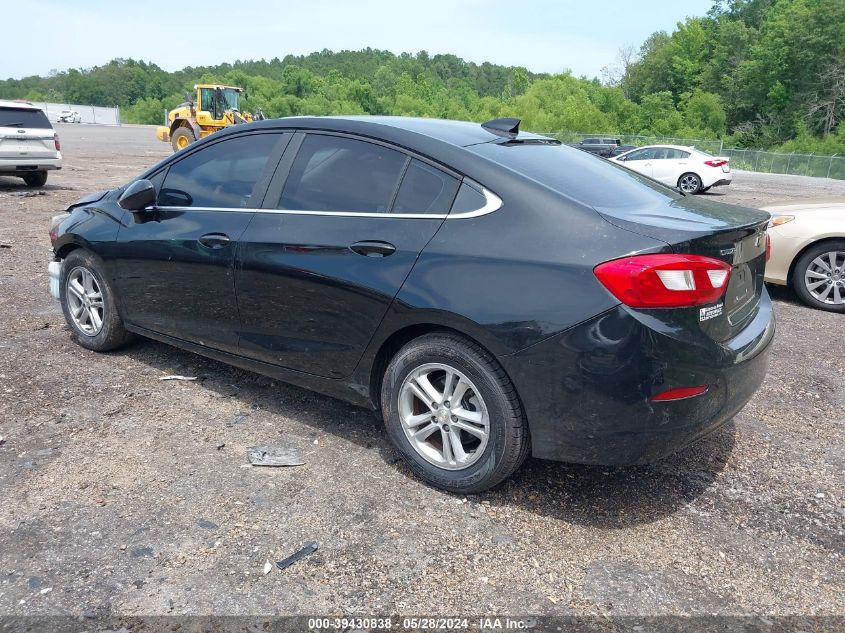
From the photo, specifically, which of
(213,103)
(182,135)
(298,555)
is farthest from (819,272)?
(182,135)

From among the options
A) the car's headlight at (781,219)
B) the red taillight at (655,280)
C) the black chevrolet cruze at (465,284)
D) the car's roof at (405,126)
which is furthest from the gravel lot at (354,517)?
the car's headlight at (781,219)

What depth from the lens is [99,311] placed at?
4.84m

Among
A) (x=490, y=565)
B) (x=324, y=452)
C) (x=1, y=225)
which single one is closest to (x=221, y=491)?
(x=324, y=452)

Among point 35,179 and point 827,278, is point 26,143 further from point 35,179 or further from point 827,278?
point 827,278

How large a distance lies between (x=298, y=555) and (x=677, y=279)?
1.87m

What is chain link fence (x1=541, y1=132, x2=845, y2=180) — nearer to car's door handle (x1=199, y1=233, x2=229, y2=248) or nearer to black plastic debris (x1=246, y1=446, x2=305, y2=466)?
car's door handle (x1=199, y1=233, x2=229, y2=248)

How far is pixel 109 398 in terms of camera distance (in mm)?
4203

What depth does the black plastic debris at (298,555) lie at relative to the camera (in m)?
2.71

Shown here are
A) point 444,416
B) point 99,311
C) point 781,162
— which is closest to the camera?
point 444,416

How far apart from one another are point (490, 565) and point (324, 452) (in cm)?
121

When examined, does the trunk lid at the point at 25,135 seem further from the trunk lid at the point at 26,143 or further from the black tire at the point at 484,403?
the black tire at the point at 484,403

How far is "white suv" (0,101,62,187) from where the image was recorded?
44.0ft

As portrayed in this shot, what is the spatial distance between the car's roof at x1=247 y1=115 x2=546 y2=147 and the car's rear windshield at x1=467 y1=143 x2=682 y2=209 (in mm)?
130

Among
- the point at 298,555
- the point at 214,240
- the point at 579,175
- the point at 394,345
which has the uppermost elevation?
the point at 579,175
